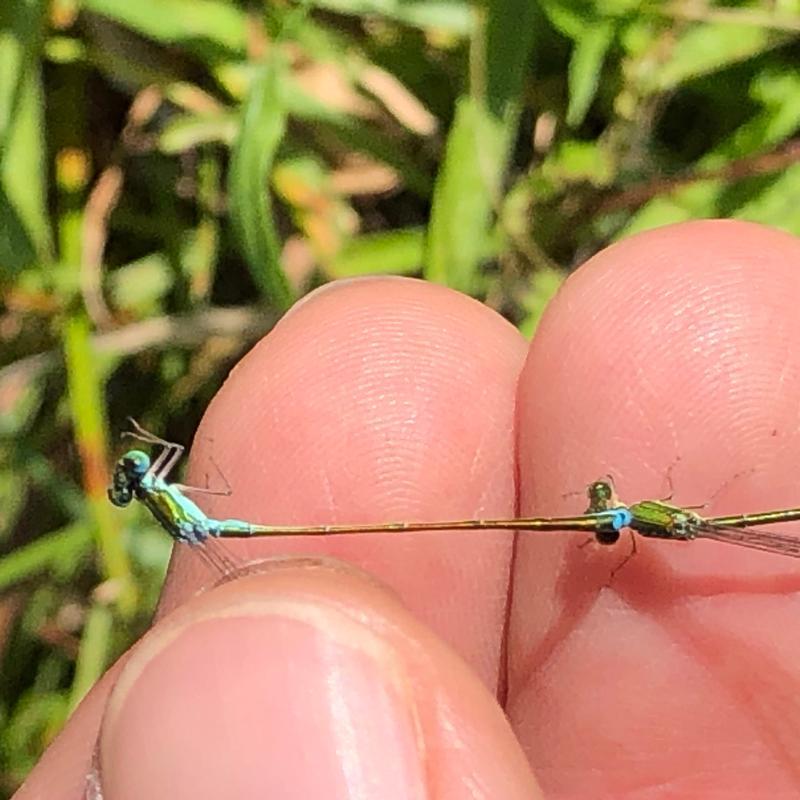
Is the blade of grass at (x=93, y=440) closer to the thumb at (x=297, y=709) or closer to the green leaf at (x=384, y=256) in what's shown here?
the green leaf at (x=384, y=256)

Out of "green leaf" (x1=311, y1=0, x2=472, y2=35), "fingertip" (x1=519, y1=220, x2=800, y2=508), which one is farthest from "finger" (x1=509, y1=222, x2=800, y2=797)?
"green leaf" (x1=311, y1=0, x2=472, y2=35)

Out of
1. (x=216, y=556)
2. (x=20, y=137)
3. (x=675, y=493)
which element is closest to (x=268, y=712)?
(x=216, y=556)

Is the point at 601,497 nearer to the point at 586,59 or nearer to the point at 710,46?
the point at 586,59

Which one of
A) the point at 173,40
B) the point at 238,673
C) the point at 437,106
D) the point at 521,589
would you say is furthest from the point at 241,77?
the point at 238,673

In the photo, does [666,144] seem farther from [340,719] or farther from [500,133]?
[340,719]

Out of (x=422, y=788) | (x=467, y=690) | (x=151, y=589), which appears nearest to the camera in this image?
(x=422, y=788)
